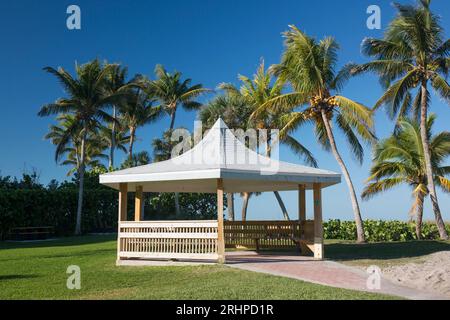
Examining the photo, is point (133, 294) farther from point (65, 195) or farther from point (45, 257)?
point (65, 195)

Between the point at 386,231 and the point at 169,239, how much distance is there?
13194 mm

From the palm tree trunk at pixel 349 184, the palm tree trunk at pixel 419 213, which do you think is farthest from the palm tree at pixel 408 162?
the palm tree trunk at pixel 349 184

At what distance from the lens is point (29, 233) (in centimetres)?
2462

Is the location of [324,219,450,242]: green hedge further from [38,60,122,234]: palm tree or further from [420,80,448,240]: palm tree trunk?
[38,60,122,234]: palm tree

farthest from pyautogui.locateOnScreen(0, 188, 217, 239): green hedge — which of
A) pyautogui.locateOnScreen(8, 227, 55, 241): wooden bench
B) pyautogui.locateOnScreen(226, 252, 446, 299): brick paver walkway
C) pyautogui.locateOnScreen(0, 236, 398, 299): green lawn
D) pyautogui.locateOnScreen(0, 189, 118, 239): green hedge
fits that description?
pyautogui.locateOnScreen(226, 252, 446, 299): brick paver walkway

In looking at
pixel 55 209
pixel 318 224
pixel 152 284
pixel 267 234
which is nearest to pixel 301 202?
pixel 267 234

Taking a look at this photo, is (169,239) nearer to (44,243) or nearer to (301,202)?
(301,202)

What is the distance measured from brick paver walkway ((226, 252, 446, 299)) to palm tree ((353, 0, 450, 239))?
10837mm

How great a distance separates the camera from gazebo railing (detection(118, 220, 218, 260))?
12258 mm

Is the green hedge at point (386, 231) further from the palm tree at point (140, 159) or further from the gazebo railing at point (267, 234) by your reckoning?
the palm tree at point (140, 159)

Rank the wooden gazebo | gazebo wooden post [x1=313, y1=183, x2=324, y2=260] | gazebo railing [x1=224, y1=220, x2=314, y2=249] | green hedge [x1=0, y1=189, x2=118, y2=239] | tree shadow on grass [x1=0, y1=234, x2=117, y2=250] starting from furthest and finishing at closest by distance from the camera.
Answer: green hedge [x1=0, y1=189, x2=118, y2=239], tree shadow on grass [x1=0, y1=234, x2=117, y2=250], gazebo railing [x1=224, y1=220, x2=314, y2=249], gazebo wooden post [x1=313, y1=183, x2=324, y2=260], the wooden gazebo

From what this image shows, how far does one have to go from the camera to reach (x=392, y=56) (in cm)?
2245
